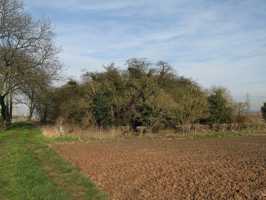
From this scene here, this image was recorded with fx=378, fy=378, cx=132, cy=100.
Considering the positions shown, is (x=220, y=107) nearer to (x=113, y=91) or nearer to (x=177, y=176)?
(x=113, y=91)

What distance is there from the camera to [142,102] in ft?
117

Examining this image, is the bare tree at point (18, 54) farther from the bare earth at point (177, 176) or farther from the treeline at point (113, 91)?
the bare earth at point (177, 176)

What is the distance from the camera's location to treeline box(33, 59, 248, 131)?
35406 millimetres

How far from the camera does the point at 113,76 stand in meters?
37.7

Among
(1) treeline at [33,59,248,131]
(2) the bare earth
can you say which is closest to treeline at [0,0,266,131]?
(1) treeline at [33,59,248,131]

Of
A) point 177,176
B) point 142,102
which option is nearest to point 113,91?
point 142,102

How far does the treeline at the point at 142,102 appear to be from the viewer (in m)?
35.4

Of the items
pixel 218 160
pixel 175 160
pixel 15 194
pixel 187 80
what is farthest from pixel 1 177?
pixel 187 80

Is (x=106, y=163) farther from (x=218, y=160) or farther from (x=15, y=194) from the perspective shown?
(x=15, y=194)

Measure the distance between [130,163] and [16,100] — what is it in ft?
110

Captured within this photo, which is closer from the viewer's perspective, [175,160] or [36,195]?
[36,195]

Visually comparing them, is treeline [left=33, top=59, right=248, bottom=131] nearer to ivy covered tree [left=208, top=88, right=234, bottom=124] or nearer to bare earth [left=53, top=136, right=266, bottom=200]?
ivy covered tree [left=208, top=88, right=234, bottom=124]

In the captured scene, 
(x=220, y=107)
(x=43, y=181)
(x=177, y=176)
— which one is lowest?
(x=43, y=181)

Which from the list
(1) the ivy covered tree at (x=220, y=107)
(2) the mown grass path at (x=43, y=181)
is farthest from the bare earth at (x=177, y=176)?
(1) the ivy covered tree at (x=220, y=107)
